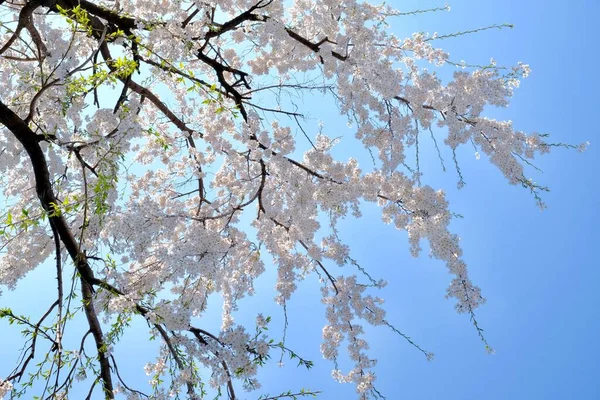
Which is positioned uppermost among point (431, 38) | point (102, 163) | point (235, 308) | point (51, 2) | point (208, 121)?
point (431, 38)

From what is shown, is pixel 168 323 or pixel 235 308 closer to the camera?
pixel 168 323

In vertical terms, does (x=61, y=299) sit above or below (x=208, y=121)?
below

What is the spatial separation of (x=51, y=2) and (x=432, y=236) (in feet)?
15.2

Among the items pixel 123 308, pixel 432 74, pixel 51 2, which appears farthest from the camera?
pixel 432 74

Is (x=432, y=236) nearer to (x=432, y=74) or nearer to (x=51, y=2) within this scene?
(x=432, y=74)

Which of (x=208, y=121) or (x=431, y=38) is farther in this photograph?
(x=208, y=121)

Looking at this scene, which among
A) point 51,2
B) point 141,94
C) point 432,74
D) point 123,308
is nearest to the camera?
point 123,308

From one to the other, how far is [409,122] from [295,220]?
6.25 feet

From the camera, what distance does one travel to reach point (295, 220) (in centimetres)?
631

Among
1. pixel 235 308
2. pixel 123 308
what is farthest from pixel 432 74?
pixel 123 308

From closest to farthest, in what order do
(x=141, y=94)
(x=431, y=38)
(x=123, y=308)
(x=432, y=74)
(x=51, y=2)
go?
1. (x=123, y=308)
2. (x=51, y=2)
3. (x=432, y=74)
4. (x=431, y=38)
5. (x=141, y=94)

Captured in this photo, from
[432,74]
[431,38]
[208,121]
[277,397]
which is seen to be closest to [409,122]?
[432,74]

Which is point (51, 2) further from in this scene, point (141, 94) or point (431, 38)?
point (431, 38)

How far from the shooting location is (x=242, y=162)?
642 centimetres
